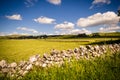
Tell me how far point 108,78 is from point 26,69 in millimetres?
3245

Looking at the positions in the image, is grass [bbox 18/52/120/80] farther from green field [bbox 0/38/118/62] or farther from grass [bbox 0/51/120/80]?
green field [bbox 0/38/118/62]

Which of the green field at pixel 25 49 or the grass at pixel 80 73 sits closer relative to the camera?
the grass at pixel 80 73

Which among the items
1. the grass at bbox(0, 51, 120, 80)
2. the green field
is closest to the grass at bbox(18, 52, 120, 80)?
the grass at bbox(0, 51, 120, 80)

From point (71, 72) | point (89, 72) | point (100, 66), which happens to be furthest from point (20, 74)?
point (100, 66)

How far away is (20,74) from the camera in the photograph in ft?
20.9

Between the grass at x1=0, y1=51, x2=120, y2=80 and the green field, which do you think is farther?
the green field

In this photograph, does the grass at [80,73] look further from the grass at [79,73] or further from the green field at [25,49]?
the green field at [25,49]

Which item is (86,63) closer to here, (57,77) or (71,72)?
(71,72)

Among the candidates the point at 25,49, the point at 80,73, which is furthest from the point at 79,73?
the point at 25,49

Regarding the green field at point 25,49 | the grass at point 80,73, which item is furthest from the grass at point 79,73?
the green field at point 25,49

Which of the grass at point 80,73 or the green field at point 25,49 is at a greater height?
the grass at point 80,73

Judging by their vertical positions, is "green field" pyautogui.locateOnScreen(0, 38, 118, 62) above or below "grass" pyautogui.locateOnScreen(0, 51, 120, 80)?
below

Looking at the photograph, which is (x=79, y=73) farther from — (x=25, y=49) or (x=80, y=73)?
(x=25, y=49)

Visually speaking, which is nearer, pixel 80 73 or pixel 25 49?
pixel 80 73
